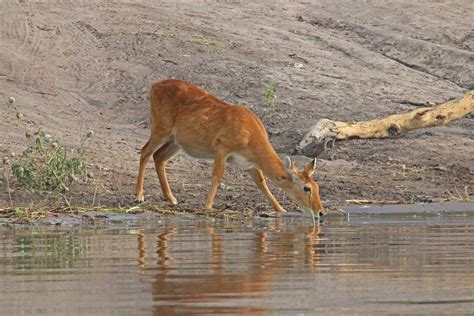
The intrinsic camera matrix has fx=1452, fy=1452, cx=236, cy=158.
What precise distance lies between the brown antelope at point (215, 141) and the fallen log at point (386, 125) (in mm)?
2979

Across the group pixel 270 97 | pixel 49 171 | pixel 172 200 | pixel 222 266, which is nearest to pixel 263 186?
pixel 172 200

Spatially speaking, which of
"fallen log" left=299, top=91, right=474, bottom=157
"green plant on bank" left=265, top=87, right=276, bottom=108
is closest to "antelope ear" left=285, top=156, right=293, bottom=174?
"fallen log" left=299, top=91, right=474, bottom=157

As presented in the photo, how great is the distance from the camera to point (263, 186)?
15648 mm

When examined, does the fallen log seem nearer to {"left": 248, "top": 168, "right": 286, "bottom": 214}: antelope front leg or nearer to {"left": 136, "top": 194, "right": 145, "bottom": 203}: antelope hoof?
{"left": 248, "top": 168, "right": 286, "bottom": 214}: antelope front leg

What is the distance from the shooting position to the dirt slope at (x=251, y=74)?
17859 millimetres

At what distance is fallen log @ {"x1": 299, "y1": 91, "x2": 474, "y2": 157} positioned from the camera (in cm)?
1889

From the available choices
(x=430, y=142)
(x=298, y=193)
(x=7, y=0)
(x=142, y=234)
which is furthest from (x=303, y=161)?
(x=7, y=0)

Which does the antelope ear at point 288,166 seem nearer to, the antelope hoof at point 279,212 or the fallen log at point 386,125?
the antelope hoof at point 279,212

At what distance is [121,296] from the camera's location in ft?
25.5

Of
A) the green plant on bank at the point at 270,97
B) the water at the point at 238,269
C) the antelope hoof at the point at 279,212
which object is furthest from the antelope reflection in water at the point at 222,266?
the green plant on bank at the point at 270,97

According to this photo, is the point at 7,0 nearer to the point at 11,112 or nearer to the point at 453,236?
the point at 11,112

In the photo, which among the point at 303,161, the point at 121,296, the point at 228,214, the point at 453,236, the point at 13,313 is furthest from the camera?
the point at 303,161

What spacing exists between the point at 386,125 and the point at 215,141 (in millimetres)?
4843

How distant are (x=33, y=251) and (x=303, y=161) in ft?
26.0
